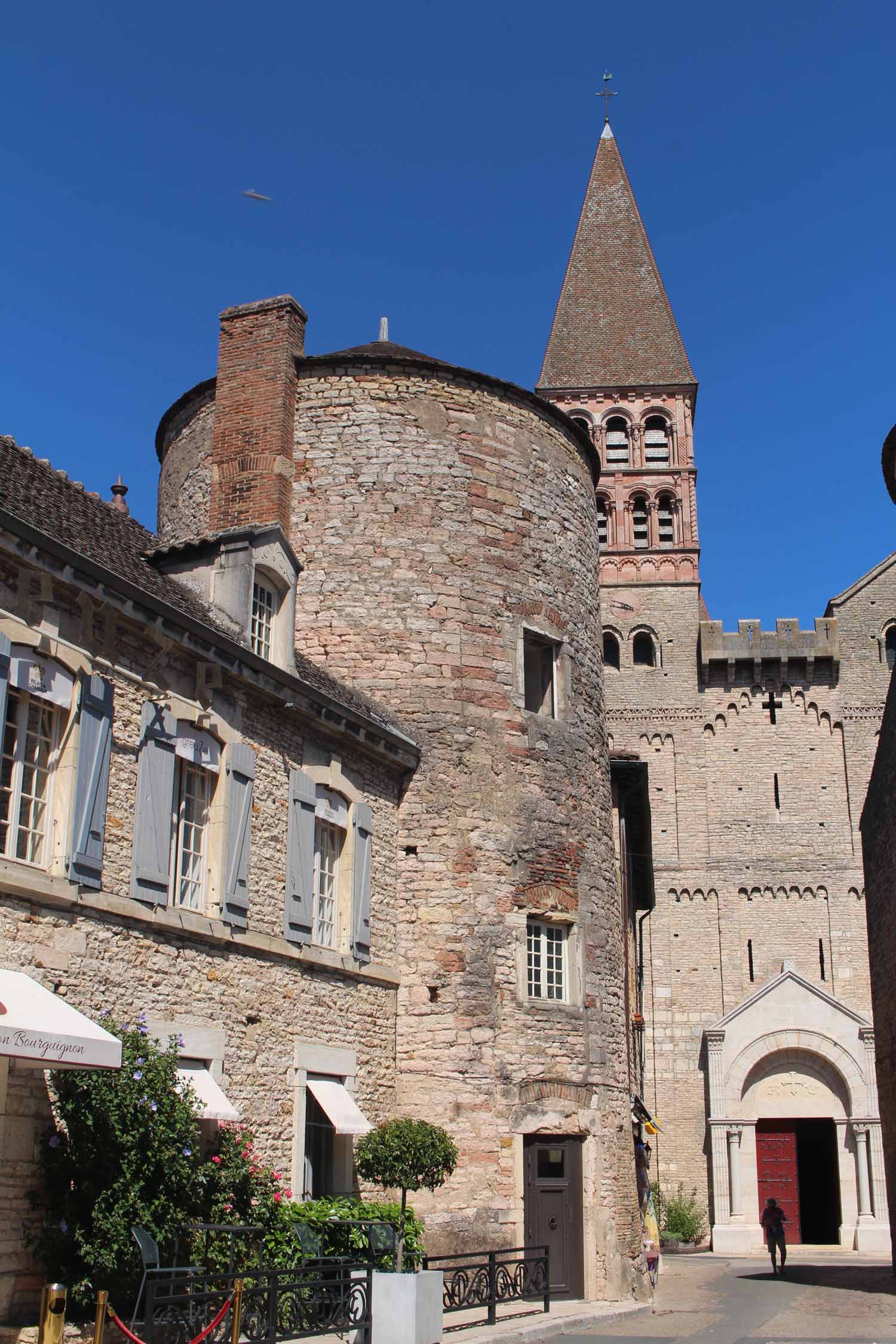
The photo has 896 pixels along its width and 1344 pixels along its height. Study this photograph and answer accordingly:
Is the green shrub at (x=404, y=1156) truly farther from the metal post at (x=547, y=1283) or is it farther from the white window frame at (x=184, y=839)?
the white window frame at (x=184, y=839)

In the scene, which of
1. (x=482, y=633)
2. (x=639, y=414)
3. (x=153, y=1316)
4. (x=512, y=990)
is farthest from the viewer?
(x=639, y=414)

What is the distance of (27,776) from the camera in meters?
10.4

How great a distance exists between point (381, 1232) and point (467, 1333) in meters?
1.17

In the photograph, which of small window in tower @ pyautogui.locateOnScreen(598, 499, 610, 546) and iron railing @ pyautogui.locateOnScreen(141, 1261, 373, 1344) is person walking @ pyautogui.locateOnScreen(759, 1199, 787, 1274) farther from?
small window in tower @ pyautogui.locateOnScreen(598, 499, 610, 546)

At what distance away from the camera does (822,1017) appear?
35.1 m

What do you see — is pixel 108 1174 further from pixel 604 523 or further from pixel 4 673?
pixel 604 523

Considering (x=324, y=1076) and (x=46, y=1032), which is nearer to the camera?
(x=46, y=1032)

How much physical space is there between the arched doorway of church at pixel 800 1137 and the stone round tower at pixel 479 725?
19.4m

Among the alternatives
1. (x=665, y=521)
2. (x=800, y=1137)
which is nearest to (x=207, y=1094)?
(x=800, y=1137)

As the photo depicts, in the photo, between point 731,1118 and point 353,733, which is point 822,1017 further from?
point 353,733

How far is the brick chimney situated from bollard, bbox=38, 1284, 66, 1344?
9900 mm

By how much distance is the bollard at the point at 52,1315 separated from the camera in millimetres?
8586

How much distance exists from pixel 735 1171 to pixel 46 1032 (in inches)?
1145

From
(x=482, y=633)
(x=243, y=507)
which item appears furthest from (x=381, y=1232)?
(x=243, y=507)
